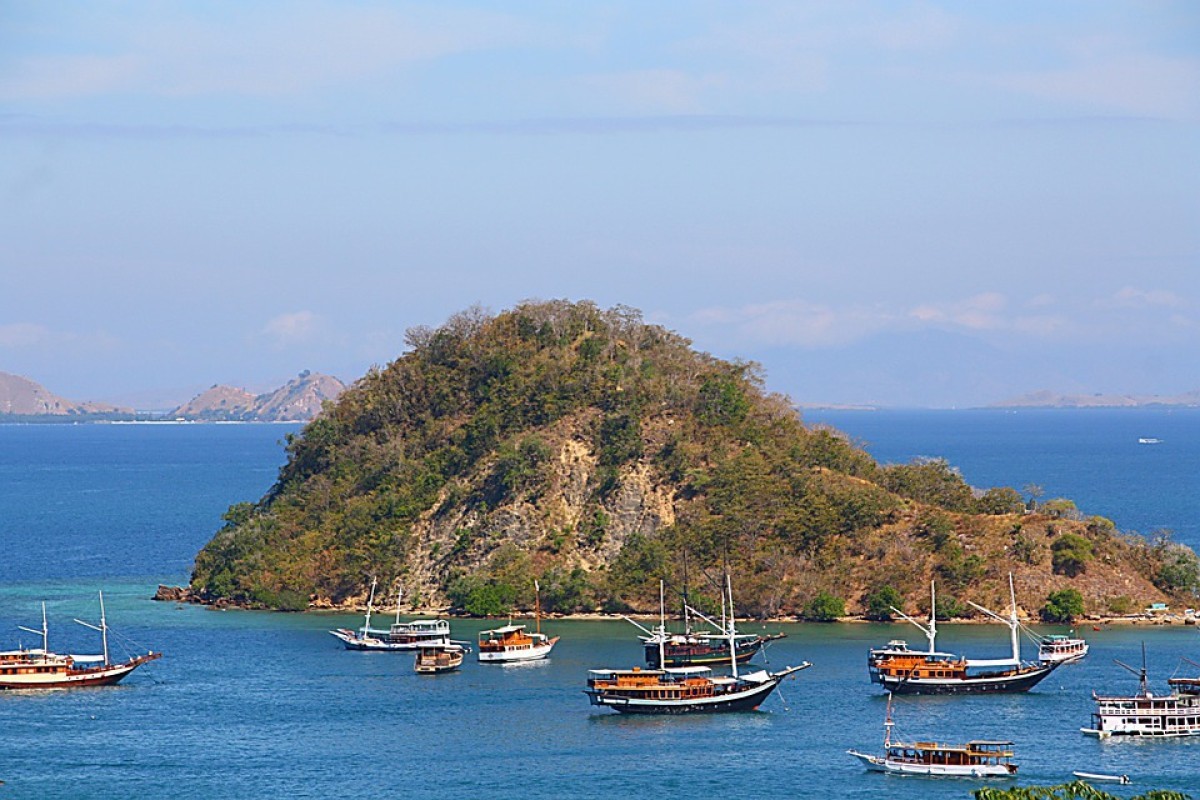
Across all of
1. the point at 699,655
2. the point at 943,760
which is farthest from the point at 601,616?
the point at 943,760

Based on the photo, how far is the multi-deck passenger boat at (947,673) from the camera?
294 feet

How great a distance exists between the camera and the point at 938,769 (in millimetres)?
73500

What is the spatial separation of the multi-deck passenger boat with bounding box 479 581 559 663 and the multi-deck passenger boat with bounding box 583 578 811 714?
39.6 ft

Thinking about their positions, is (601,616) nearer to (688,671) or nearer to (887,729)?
(688,671)

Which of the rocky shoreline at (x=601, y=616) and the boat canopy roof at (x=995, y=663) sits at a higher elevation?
the rocky shoreline at (x=601, y=616)

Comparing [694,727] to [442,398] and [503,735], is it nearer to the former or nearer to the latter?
[503,735]

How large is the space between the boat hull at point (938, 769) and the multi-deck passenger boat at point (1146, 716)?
8539mm

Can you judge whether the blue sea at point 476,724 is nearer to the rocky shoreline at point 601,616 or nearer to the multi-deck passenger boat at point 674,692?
the multi-deck passenger boat at point 674,692

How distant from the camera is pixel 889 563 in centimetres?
11475

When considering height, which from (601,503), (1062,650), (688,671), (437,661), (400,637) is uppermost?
(601,503)

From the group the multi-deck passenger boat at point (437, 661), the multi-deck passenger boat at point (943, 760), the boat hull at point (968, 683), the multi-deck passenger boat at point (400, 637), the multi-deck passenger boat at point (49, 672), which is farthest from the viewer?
the multi-deck passenger boat at point (400, 637)

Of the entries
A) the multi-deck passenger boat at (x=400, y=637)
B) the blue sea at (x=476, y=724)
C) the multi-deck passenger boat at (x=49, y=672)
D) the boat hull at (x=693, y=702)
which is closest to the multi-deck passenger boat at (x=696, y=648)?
the blue sea at (x=476, y=724)

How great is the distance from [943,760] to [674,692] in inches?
644

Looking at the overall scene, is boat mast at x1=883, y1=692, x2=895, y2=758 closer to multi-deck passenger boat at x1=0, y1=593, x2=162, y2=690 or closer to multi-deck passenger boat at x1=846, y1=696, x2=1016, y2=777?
multi-deck passenger boat at x1=846, y1=696, x2=1016, y2=777
